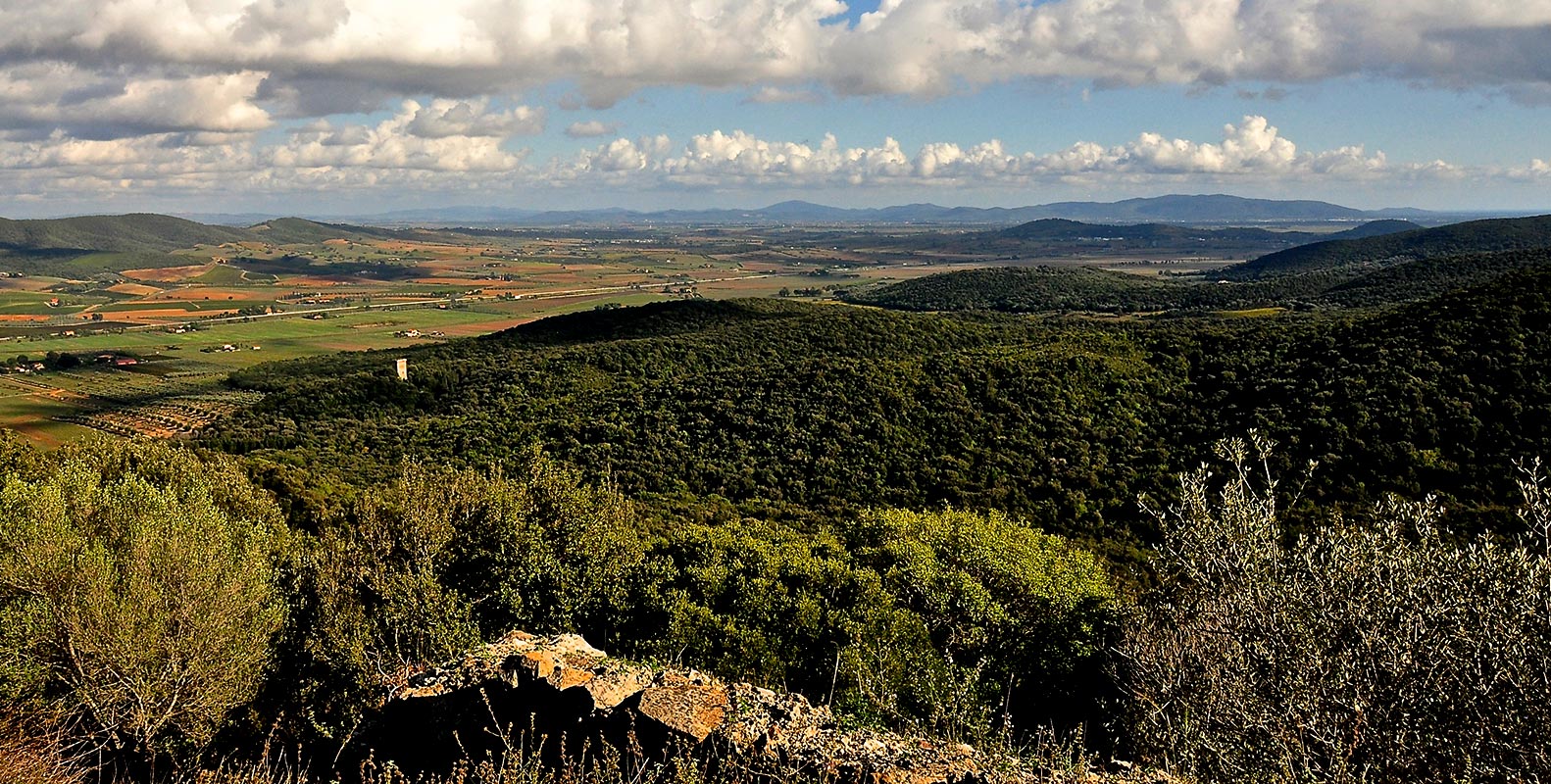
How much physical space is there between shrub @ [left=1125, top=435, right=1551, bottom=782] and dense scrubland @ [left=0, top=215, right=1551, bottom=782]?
1.5 inches

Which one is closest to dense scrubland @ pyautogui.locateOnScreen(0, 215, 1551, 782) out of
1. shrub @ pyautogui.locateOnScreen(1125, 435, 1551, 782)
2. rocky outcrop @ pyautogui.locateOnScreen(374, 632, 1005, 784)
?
shrub @ pyautogui.locateOnScreen(1125, 435, 1551, 782)

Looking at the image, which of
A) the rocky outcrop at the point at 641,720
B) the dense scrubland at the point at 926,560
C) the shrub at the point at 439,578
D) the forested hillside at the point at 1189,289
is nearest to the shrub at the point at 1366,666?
the dense scrubland at the point at 926,560

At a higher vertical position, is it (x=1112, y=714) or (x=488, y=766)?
(x=488, y=766)

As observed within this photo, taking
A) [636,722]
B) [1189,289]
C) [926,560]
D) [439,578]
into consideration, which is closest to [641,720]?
[636,722]

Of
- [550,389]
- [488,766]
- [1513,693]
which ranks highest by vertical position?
[1513,693]

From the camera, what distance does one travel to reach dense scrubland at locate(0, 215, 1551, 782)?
8562 millimetres

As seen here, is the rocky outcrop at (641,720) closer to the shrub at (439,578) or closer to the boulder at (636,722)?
the boulder at (636,722)

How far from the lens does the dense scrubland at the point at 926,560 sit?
28.1ft

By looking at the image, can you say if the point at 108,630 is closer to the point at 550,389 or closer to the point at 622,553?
the point at 622,553

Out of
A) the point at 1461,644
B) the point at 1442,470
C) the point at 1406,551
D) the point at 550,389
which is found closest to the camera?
the point at 1461,644

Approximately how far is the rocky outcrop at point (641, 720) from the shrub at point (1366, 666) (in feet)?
7.57

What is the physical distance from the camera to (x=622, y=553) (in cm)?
2039

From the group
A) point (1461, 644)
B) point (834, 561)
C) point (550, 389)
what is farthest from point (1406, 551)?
point (550, 389)

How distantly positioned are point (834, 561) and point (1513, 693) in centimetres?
1434
